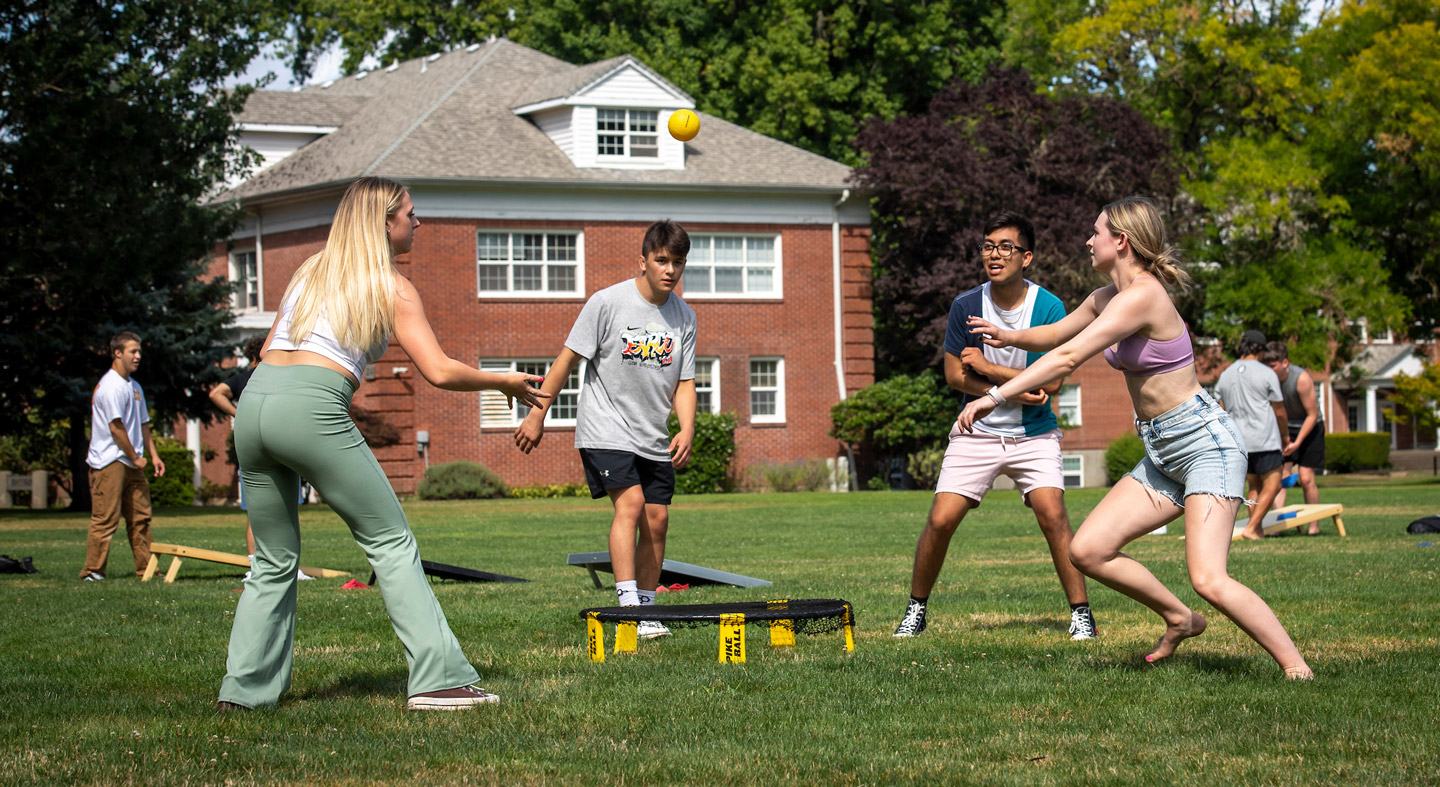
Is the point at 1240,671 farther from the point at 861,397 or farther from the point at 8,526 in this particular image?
the point at 861,397

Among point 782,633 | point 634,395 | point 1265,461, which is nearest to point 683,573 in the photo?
point 634,395

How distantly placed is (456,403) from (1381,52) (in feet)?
83.5

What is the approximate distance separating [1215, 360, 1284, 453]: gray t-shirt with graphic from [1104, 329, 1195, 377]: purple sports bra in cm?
931

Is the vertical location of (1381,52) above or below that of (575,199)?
above

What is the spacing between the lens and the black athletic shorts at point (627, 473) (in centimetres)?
816

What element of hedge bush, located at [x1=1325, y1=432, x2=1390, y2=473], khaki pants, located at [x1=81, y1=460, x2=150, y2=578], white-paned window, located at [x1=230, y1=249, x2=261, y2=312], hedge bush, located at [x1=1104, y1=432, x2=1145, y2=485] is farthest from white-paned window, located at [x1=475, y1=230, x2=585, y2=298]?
hedge bush, located at [x1=1325, y1=432, x2=1390, y2=473]

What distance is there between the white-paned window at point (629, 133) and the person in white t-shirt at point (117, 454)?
25142 millimetres

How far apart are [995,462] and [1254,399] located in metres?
8.29

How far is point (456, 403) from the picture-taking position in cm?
3494

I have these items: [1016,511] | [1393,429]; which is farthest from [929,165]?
[1393,429]

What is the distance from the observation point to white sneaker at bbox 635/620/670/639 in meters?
7.85

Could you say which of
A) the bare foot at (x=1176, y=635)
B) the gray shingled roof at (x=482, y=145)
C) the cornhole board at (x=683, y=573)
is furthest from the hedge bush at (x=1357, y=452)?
the bare foot at (x=1176, y=635)

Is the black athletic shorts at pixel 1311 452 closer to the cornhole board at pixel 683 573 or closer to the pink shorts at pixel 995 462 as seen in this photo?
the cornhole board at pixel 683 573

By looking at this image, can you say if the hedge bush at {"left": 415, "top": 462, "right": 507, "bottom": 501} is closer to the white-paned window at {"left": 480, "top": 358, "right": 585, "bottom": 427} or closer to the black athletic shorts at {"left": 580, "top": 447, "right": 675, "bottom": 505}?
the white-paned window at {"left": 480, "top": 358, "right": 585, "bottom": 427}
